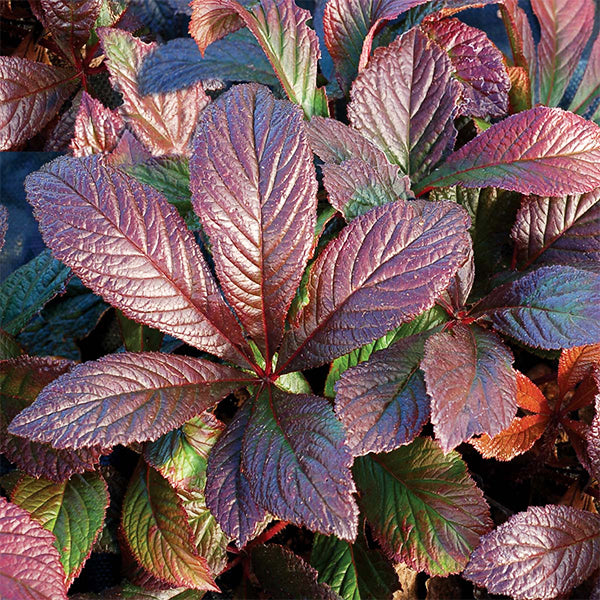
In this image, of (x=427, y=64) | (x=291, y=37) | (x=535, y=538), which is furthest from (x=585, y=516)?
(x=291, y=37)

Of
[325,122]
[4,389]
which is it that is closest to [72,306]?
[4,389]

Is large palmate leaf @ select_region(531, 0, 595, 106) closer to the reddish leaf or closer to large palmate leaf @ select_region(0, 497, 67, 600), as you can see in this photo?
the reddish leaf

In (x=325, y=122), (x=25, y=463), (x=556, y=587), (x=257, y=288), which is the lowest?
(x=556, y=587)

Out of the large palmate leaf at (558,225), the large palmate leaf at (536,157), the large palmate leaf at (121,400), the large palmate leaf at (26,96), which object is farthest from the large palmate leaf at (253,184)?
the large palmate leaf at (26,96)

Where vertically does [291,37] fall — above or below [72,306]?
above

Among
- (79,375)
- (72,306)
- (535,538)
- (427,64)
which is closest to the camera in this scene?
(79,375)

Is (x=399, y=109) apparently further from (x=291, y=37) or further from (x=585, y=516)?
(x=585, y=516)

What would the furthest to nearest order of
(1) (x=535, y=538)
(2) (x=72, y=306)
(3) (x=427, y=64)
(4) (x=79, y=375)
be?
1. (2) (x=72, y=306)
2. (3) (x=427, y=64)
3. (1) (x=535, y=538)
4. (4) (x=79, y=375)

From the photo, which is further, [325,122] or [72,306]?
[72,306]
